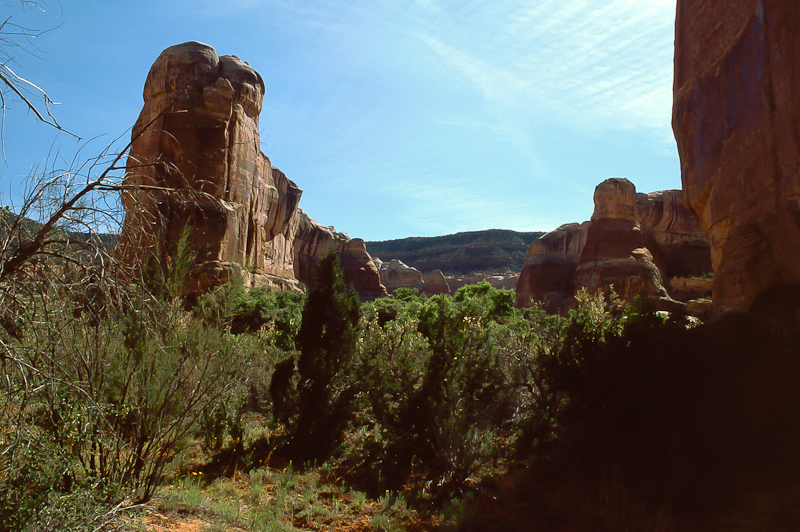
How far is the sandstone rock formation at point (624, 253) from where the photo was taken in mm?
30281

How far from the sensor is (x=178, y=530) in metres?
4.78

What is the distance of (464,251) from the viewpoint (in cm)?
8725

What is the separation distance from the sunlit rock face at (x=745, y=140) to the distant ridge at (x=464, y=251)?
67.3 meters

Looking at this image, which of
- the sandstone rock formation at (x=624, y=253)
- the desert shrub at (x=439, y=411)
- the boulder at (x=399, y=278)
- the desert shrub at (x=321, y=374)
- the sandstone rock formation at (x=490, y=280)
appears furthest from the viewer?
the sandstone rock formation at (x=490, y=280)

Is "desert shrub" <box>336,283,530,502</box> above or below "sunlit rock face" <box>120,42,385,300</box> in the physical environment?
below

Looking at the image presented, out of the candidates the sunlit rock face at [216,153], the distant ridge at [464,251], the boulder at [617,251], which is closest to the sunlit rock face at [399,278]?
the distant ridge at [464,251]

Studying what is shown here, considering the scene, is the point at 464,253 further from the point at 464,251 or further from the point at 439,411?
the point at 439,411

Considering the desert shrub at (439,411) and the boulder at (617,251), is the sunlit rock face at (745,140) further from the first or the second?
the boulder at (617,251)

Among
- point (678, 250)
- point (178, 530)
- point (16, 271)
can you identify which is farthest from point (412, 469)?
point (678, 250)

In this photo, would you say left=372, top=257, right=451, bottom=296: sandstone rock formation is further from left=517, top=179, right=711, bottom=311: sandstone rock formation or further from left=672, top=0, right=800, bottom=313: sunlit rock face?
left=672, top=0, right=800, bottom=313: sunlit rock face

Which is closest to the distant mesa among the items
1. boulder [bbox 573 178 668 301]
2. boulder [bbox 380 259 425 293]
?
boulder [bbox 380 259 425 293]

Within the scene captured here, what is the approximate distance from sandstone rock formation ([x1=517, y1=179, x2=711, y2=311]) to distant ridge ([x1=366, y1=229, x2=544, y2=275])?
127 ft

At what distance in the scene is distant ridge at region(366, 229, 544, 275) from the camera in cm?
8244

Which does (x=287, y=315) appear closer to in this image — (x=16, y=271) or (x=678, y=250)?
(x=16, y=271)
